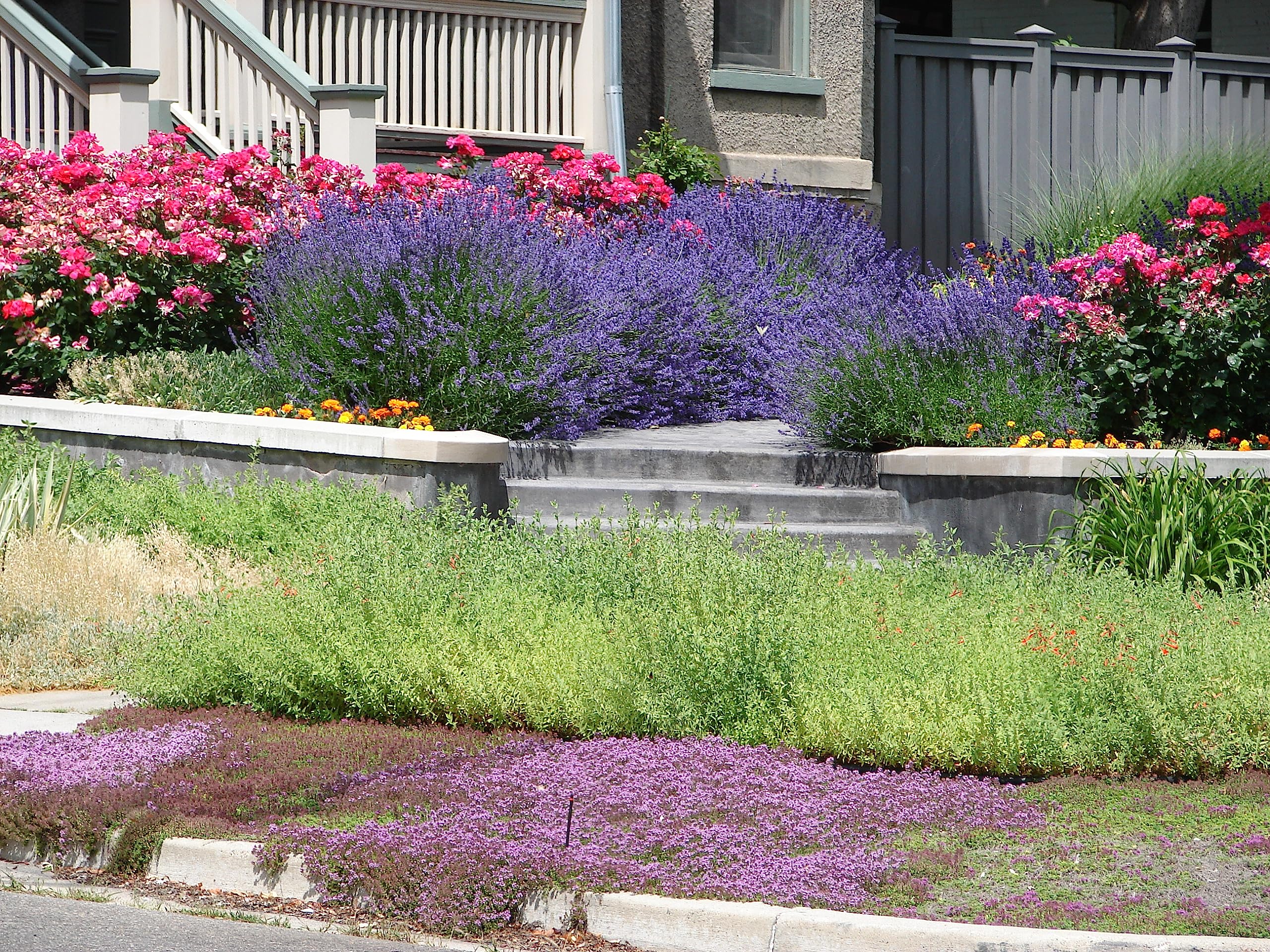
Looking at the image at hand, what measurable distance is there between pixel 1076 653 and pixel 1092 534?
268cm

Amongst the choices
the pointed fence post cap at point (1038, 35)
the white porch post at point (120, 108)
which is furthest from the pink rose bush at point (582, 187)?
the pointed fence post cap at point (1038, 35)

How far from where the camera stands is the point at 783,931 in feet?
13.2

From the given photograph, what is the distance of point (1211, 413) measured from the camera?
8.64 m

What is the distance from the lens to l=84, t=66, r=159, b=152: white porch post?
1143cm

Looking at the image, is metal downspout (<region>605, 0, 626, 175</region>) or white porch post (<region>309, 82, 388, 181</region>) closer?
white porch post (<region>309, 82, 388, 181</region>)

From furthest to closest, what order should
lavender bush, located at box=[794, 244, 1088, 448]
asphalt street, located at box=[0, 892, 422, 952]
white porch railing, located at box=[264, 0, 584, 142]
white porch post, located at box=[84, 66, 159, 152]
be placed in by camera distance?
white porch railing, located at box=[264, 0, 584, 142] → white porch post, located at box=[84, 66, 159, 152] → lavender bush, located at box=[794, 244, 1088, 448] → asphalt street, located at box=[0, 892, 422, 952]

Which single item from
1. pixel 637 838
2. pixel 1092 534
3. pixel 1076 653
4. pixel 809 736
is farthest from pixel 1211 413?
pixel 637 838

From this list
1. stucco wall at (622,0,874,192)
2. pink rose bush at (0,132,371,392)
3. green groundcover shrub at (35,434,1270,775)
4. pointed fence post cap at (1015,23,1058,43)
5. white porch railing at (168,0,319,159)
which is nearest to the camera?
green groundcover shrub at (35,434,1270,775)

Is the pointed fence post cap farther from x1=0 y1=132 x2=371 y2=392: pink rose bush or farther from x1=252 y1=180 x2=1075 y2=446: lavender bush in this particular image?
x1=0 y1=132 x2=371 y2=392: pink rose bush

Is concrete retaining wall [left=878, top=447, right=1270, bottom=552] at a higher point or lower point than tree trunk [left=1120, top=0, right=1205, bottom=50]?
lower

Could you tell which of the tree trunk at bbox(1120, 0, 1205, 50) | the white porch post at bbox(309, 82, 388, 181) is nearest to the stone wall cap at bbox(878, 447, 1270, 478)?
the white porch post at bbox(309, 82, 388, 181)

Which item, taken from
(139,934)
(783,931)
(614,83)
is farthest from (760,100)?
(139,934)

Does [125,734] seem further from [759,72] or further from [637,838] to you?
[759,72]

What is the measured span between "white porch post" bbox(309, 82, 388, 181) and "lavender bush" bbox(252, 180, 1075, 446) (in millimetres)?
1283
